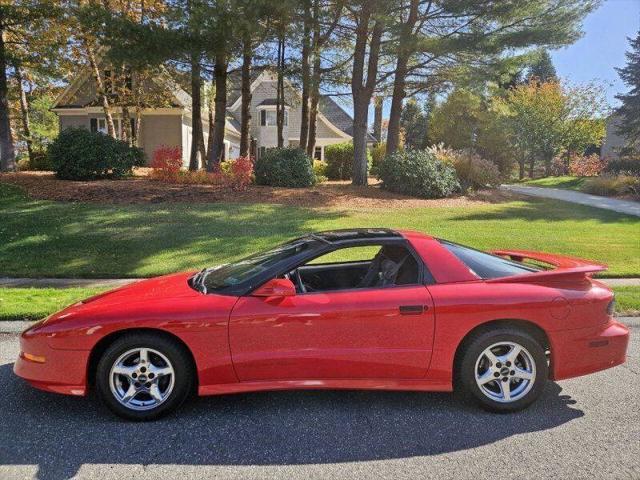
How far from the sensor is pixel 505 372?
3.80 m

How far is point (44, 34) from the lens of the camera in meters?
19.5

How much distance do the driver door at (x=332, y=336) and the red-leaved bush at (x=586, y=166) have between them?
39000mm

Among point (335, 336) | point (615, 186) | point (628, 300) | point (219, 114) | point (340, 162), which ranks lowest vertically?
point (628, 300)

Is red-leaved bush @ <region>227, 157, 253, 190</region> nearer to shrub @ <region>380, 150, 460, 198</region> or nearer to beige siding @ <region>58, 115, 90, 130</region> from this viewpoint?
shrub @ <region>380, 150, 460, 198</region>

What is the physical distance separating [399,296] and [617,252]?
818cm

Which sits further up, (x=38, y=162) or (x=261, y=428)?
(x=38, y=162)

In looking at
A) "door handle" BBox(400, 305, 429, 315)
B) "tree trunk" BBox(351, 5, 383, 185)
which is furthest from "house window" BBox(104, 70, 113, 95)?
"door handle" BBox(400, 305, 429, 315)

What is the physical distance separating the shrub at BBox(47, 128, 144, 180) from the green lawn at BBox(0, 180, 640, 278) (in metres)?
2.11

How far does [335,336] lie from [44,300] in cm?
465

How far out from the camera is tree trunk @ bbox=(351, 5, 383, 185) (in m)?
17.0

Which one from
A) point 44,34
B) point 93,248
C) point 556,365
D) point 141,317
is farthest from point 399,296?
point 44,34

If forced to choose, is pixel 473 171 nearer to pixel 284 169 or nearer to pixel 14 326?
pixel 284 169

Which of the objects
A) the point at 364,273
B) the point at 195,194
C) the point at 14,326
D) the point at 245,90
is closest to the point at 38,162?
the point at 245,90

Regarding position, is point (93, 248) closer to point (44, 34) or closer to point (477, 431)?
point (477, 431)
